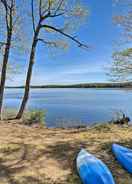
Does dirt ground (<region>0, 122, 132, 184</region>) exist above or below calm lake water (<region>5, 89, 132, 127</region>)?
above

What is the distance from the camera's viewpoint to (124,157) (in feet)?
17.0

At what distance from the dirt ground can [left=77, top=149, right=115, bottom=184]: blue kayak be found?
155 mm

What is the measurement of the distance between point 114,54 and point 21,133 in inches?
202

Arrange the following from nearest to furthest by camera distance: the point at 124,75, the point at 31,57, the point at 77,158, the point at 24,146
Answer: the point at 77,158
the point at 24,146
the point at 124,75
the point at 31,57

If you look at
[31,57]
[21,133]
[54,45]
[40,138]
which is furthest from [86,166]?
[54,45]

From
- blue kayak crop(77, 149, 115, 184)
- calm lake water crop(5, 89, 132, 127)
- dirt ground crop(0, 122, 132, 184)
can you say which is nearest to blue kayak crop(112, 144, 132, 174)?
dirt ground crop(0, 122, 132, 184)

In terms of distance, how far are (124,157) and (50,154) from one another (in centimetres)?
161

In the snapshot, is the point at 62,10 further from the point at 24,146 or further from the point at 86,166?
the point at 86,166

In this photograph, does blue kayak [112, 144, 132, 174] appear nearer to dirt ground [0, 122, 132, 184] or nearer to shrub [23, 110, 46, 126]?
dirt ground [0, 122, 132, 184]

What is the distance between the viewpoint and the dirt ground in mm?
4531

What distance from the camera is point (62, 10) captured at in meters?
11.4

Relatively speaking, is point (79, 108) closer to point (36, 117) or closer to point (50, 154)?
point (36, 117)

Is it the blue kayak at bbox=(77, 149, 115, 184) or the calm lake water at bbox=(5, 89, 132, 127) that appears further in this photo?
the calm lake water at bbox=(5, 89, 132, 127)

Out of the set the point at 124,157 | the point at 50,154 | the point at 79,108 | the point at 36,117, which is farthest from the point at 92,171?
the point at 79,108
